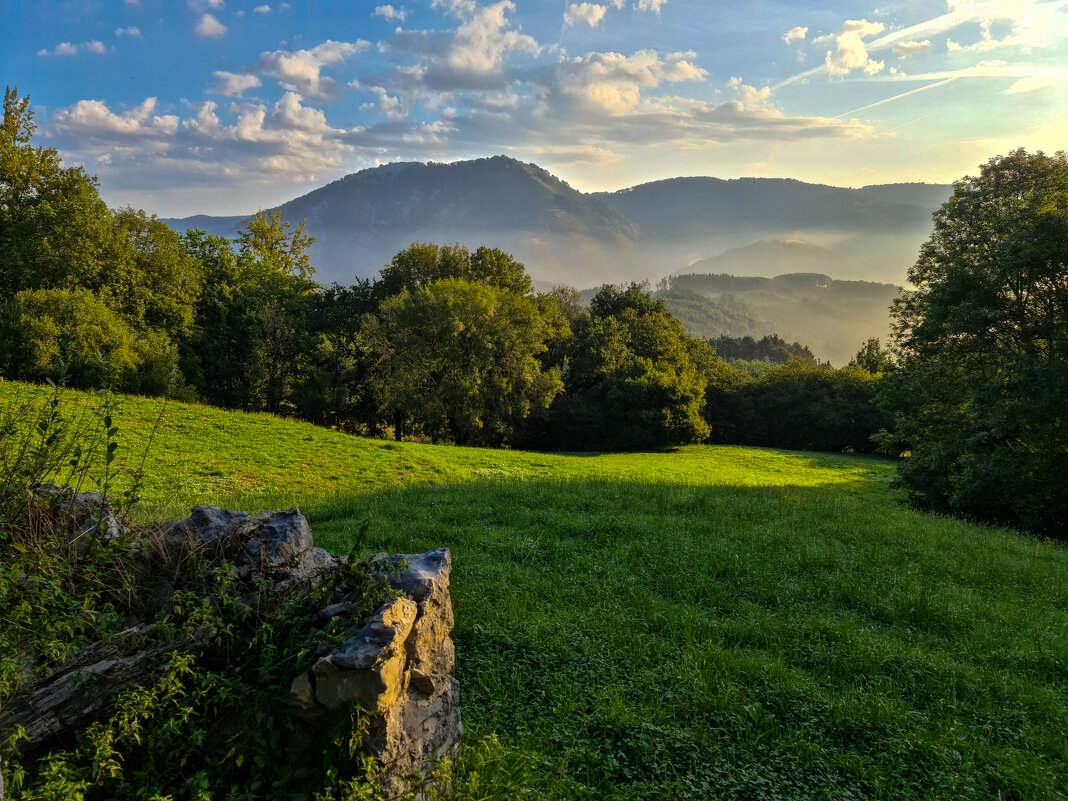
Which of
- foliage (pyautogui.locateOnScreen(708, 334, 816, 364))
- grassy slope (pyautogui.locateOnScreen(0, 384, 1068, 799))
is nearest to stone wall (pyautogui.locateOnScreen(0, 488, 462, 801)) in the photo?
grassy slope (pyautogui.locateOnScreen(0, 384, 1068, 799))

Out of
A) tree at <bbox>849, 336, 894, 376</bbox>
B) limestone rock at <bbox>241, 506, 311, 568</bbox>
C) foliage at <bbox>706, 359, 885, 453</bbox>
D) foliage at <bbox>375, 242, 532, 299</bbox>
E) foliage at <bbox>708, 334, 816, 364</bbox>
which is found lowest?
foliage at <bbox>706, 359, 885, 453</bbox>

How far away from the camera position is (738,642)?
22.9 feet

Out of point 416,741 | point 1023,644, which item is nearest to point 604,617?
point 416,741

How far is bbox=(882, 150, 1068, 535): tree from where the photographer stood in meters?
18.7

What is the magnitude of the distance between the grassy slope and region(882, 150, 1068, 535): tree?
7298mm

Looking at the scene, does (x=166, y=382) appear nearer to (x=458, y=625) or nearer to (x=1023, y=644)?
(x=458, y=625)

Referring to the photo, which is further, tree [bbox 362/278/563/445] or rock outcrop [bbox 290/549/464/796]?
tree [bbox 362/278/563/445]

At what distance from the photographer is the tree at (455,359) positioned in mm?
40344

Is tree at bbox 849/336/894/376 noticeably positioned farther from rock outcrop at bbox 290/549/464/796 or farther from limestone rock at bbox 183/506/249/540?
limestone rock at bbox 183/506/249/540

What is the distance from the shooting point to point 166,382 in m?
35.2

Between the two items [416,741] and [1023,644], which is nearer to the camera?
[416,741]

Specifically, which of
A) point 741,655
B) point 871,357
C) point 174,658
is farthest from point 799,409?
point 174,658

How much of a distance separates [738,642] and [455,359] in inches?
1416

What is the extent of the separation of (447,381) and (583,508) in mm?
28659
